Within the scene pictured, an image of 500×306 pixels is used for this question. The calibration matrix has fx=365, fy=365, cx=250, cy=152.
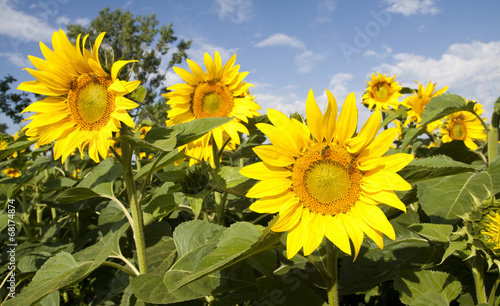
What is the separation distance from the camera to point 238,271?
158 cm

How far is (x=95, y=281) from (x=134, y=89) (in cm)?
181

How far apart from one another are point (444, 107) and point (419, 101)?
6.19 feet

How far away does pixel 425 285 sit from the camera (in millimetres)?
1529

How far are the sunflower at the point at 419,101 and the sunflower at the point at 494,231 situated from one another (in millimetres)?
2855

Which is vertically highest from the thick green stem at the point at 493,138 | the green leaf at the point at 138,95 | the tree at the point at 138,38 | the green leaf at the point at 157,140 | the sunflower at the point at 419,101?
the tree at the point at 138,38

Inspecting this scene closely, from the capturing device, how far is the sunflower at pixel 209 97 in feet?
8.09

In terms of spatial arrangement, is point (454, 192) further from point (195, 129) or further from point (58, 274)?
point (58, 274)

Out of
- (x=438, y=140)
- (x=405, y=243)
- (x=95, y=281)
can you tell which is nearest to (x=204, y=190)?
(x=405, y=243)

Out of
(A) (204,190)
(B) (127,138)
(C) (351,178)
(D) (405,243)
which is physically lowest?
(D) (405,243)

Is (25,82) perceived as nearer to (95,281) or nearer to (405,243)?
(95,281)

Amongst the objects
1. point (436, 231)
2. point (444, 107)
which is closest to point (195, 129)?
point (436, 231)

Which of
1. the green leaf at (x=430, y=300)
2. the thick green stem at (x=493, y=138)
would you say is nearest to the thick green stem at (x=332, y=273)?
the green leaf at (x=430, y=300)

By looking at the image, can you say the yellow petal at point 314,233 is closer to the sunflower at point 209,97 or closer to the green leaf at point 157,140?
the green leaf at point 157,140

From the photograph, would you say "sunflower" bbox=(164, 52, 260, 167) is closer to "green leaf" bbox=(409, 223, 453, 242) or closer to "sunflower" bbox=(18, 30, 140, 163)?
"sunflower" bbox=(18, 30, 140, 163)
